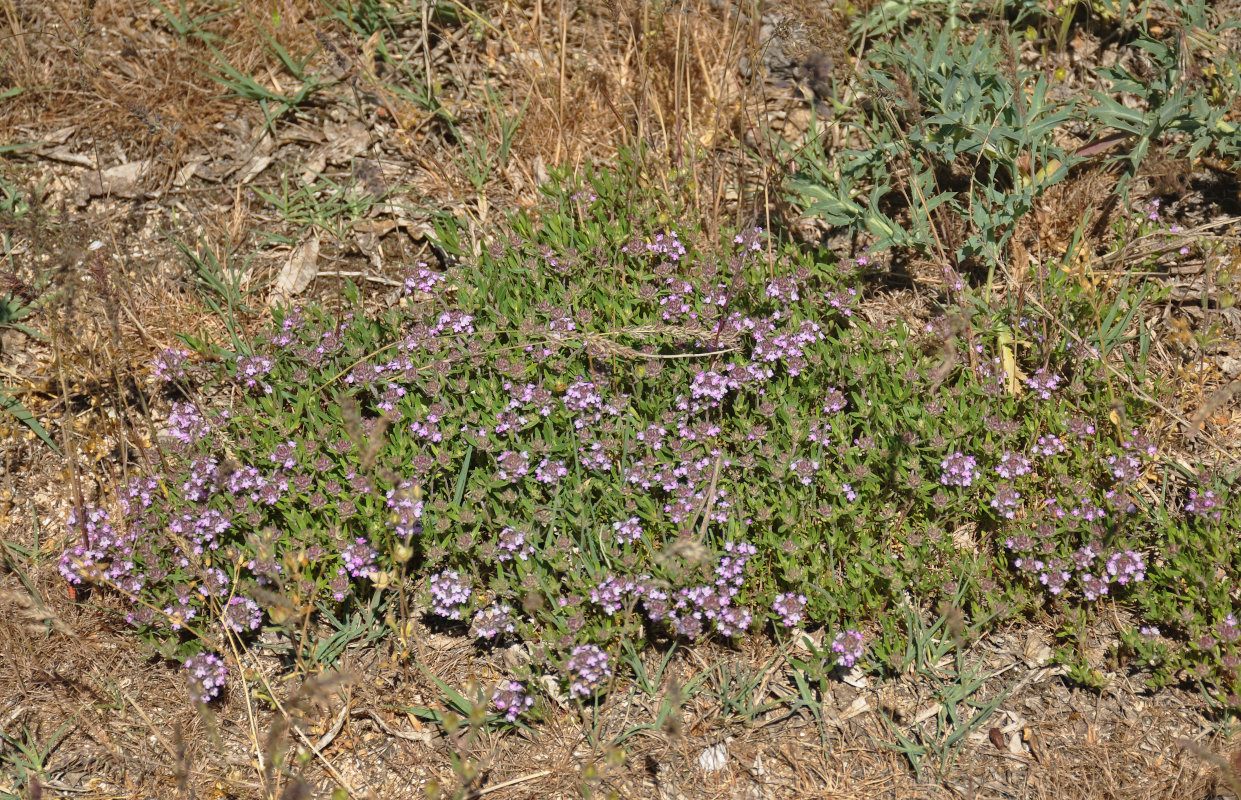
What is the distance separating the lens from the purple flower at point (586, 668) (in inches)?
128

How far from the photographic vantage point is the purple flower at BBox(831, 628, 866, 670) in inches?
128

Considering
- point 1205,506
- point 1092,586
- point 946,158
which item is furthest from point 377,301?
point 1205,506

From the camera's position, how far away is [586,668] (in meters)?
3.28

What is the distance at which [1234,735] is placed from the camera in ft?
10.3

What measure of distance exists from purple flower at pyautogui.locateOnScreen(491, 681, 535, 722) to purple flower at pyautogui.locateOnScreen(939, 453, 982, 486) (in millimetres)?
1769

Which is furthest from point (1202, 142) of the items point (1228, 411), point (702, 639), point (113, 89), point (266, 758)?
point (113, 89)

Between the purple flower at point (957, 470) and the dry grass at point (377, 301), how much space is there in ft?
1.97

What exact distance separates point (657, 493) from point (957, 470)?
116 cm

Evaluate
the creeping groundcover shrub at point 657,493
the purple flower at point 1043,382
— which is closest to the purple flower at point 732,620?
the creeping groundcover shrub at point 657,493

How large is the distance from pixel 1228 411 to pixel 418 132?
4.32 m

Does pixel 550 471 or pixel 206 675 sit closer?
pixel 206 675

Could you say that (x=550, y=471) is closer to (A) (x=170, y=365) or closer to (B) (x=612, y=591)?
(B) (x=612, y=591)

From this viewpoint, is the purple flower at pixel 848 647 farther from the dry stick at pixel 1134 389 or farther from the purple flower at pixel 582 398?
the dry stick at pixel 1134 389

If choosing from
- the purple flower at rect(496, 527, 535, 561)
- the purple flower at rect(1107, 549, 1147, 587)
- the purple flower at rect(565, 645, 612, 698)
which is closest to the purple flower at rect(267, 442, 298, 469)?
the purple flower at rect(496, 527, 535, 561)
